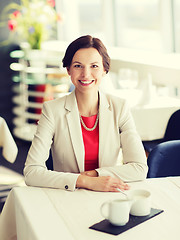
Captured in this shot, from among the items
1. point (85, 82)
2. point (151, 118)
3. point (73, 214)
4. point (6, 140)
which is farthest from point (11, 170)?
point (73, 214)

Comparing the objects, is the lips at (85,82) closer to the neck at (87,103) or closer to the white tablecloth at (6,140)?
the neck at (87,103)

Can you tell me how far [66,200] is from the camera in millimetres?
1640

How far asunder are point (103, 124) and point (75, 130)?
0.46ft

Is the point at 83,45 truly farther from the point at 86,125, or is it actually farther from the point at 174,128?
the point at 174,128

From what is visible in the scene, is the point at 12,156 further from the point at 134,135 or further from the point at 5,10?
the point at 5,10

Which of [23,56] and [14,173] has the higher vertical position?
[23,56]

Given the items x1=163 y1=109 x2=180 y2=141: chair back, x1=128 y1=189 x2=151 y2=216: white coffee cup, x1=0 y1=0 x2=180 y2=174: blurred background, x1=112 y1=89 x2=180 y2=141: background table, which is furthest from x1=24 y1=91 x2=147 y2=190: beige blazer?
x1=0 y1=0 x2=180 y2=174: blurred background

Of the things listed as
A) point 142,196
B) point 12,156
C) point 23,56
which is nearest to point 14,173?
point 12,156

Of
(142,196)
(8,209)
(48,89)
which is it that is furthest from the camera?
(48,89)

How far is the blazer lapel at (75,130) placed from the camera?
211 centimetres

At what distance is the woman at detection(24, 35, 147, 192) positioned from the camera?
2090 mm

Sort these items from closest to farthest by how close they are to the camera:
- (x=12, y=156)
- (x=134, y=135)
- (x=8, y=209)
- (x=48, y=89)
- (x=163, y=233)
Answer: (x=163, y=233)
(x=8, y=209)
(x=134, y=135)
(x=12, y=156)
(x=48, y=89)

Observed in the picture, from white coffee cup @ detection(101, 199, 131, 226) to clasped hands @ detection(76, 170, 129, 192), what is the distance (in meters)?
0.35

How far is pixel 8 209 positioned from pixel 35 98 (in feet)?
11.7
